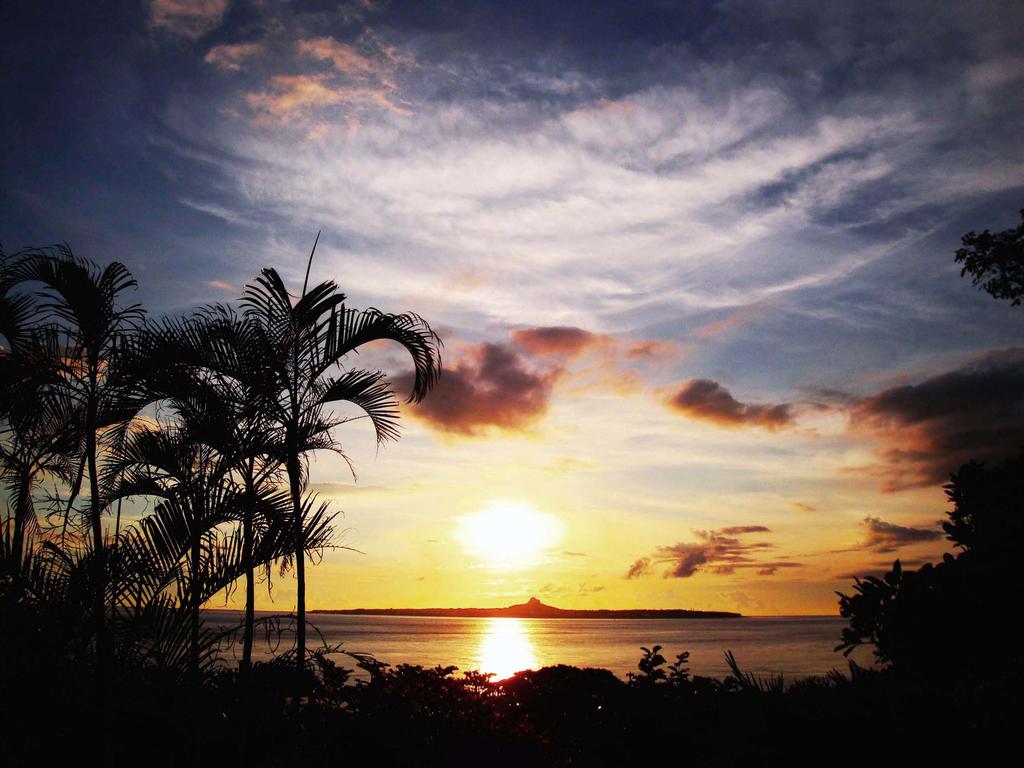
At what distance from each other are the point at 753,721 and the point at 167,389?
5602mm

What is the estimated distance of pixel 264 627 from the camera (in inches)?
226

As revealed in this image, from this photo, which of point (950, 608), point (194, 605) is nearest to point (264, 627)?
point (194, 605)

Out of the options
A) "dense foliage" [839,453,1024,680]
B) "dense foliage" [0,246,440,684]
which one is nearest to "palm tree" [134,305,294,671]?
"dense foliage" [0,246,440,684]

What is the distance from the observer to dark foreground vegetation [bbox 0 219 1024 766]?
154 inches

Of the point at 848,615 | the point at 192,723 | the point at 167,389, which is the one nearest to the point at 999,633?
the point at 848,615

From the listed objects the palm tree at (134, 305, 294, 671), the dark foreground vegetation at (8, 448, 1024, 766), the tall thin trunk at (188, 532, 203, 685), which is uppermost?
the palm tree at (134, 305, 294, 671)

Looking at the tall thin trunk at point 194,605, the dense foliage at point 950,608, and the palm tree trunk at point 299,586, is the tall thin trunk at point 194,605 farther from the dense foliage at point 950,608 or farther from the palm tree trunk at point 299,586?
the dense foliage at point 950,608

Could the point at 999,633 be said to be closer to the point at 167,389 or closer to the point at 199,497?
the point at 199,497

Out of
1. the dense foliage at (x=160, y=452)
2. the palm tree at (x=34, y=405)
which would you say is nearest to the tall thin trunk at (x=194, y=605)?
the dense foliage at (x=160, y=452)

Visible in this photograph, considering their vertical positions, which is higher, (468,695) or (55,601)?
(55,601)

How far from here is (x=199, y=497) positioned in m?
4.29

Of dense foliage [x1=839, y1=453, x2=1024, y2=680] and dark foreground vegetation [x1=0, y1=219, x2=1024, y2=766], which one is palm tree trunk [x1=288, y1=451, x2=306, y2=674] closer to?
dark foreground vegetation [x1=0, y1=219, x2=1024, y2=766]

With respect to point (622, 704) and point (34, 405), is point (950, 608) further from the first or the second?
point (34, 405)

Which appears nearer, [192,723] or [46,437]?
[192,723]
